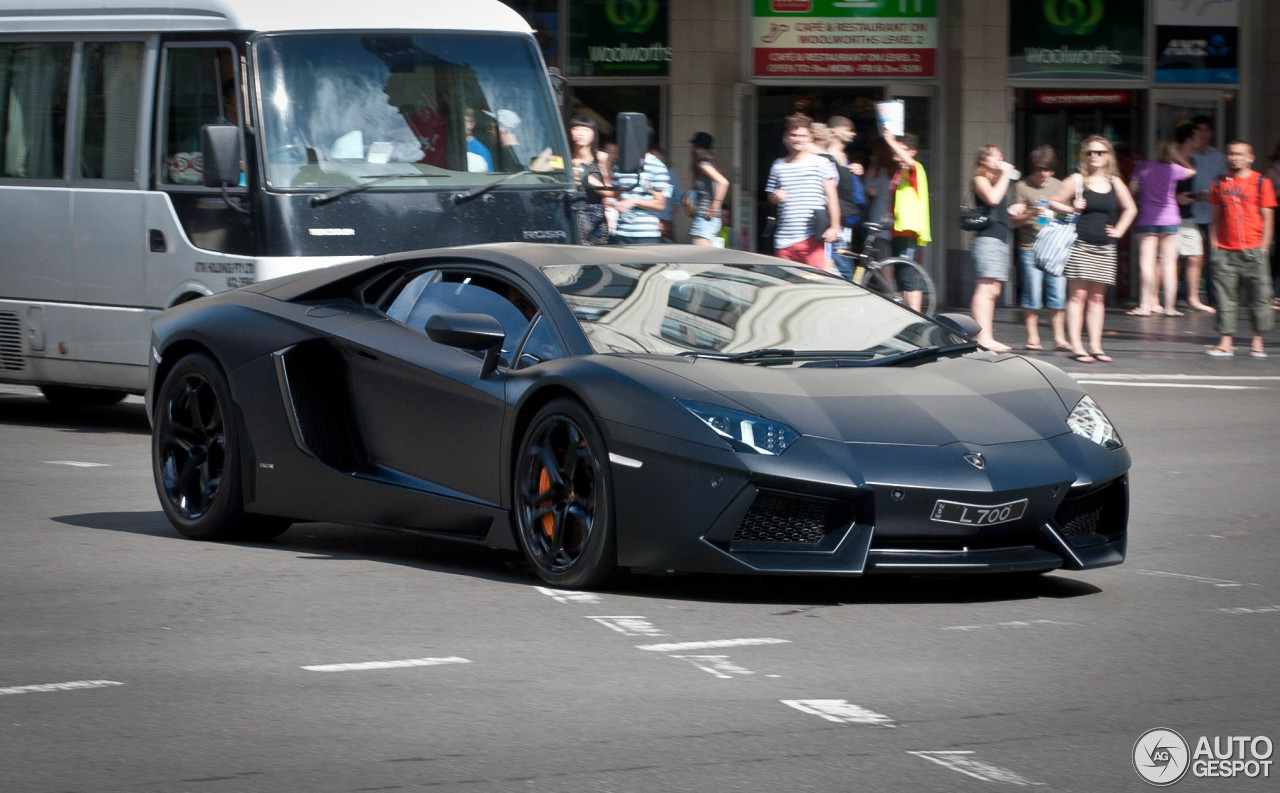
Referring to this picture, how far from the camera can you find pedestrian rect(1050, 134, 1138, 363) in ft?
56.1

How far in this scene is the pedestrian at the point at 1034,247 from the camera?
57.9ft

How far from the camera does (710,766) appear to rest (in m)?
4.80

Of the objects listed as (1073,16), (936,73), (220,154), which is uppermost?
(1073,16)

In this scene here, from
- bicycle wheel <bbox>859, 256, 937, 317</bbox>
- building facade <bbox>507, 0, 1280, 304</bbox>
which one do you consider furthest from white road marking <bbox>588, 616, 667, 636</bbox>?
building facade <bbox>507, 0, 1280, 304</bbox>

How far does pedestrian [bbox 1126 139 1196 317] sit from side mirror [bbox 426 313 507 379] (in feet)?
52.3

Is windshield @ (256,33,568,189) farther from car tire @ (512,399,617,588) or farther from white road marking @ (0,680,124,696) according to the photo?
white road marking @ (0,680,124,696)

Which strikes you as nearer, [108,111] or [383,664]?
[383,664]

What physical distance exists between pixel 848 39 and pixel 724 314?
18.2 metres

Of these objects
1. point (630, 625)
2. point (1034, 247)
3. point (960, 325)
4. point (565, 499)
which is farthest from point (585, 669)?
point (1034, 247)

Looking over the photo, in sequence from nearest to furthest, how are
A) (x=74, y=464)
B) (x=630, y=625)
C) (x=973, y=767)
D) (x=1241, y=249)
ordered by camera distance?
(x=973, y=767) → (x=630, y=625) → (x=74, y=464) → (x=1241, y=249)

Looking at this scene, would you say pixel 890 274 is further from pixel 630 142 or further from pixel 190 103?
pixel 190 103

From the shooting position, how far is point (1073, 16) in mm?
24797

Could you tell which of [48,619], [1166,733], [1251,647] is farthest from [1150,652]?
[48,619]

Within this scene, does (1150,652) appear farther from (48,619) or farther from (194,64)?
(194,64)
